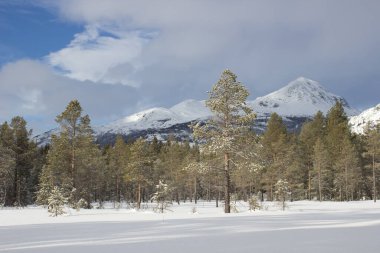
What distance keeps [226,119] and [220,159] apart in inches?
126

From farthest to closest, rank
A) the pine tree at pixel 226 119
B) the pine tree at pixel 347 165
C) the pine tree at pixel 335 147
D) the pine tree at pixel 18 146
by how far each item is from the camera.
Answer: the pine tree at pixel 335 147 → the pine tree at pixel 347 165 → the pine tree at pixel 18 146 → the pine tree at pixel 226 119

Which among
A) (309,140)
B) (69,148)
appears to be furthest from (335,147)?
(69,148)

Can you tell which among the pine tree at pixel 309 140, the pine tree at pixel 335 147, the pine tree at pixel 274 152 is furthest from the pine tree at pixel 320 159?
the pine tree at pixel 274 152

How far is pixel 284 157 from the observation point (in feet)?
205

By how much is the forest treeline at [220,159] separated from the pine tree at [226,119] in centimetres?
7

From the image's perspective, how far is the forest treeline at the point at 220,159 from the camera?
31516mm

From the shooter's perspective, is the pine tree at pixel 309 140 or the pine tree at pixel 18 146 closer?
the pine tree at pixel 18 146

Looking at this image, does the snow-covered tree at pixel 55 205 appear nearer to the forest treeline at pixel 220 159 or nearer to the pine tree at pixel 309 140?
the forest treeline at pixel 220 159

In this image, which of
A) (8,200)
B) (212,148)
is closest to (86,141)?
(212,148)

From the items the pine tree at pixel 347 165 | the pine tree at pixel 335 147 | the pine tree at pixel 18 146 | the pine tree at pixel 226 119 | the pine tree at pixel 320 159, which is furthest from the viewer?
the pine tree at pixel 335 147

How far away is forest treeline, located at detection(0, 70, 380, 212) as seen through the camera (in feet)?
103

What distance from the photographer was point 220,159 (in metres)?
32.6

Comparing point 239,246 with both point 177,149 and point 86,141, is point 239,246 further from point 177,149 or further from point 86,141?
point 177,149

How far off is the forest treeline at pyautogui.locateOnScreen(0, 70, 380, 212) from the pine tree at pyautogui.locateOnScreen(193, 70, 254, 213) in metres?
0.07
